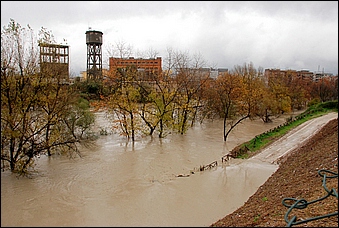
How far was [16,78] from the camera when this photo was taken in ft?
24.6

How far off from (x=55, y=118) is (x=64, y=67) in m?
2.10

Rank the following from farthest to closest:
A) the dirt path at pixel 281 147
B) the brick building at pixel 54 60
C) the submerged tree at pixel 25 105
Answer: the dirt path at pixel 281 147, the brick building at pixel 54 60, the submerged tree at pixel 25 105

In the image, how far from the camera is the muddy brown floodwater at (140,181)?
12.9ft

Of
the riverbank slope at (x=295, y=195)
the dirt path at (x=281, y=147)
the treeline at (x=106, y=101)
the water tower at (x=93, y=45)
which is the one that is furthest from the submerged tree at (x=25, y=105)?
the water tower at (x=93, y=45)

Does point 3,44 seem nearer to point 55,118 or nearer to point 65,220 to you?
point 55,118

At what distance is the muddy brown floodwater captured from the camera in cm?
392

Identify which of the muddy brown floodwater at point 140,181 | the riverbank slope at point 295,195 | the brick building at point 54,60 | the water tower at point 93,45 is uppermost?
the water tower at point 93,45

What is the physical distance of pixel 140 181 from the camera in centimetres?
903

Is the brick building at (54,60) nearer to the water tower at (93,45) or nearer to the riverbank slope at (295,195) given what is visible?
the riverbank slope at (295,195)

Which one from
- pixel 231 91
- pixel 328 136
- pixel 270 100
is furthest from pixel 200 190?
pixel 270 100

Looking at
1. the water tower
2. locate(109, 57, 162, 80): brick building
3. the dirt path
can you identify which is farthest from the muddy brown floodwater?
the water tower

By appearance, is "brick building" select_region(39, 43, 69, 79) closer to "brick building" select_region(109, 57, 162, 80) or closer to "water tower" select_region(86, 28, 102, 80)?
"brick building" select_region(109, 57, 162, 80)

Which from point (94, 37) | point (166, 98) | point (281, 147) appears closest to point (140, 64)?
point (166, 98)

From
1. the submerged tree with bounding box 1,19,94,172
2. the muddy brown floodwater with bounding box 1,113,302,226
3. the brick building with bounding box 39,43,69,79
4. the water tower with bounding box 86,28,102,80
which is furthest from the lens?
the water tower with bounding box 86,28,102,80
